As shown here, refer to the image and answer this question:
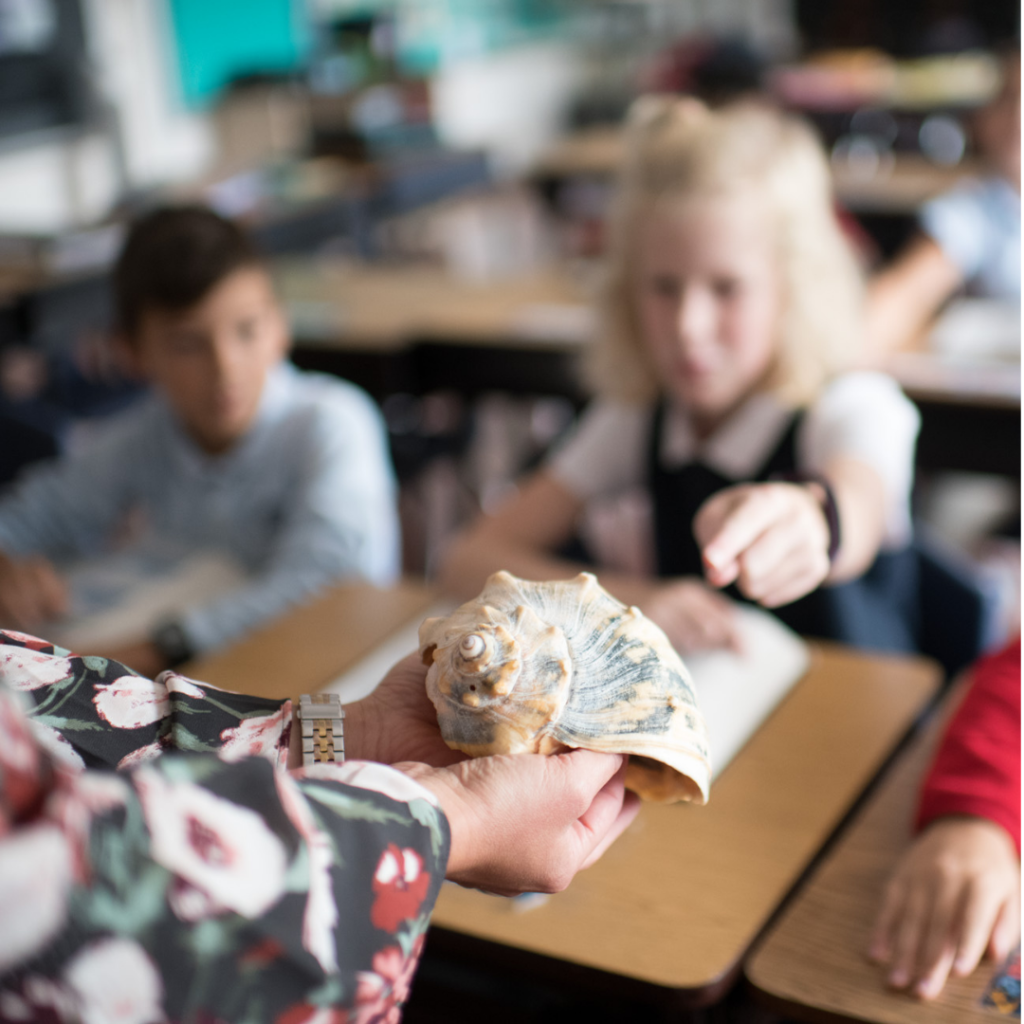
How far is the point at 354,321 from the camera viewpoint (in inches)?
98.7

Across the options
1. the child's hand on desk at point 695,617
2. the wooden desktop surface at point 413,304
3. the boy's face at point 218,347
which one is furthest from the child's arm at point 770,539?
the wooden desktop surface at point 413,304

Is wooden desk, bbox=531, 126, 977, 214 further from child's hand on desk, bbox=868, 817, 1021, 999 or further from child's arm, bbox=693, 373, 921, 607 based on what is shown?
child's hand on desk, bbox=868, 817, 1021, 999

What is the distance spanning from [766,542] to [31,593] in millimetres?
945

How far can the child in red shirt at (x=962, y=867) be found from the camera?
2.46 feet

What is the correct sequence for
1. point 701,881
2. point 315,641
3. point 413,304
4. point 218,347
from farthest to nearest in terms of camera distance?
point 413,304 → point 218,347 → point 315,641 → point 701,881

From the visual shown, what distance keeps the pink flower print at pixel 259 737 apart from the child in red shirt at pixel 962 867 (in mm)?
435

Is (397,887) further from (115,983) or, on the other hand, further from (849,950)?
(849,950)

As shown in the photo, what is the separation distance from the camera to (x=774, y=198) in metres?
1.36

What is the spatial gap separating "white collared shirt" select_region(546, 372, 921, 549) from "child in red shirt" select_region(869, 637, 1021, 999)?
430mm

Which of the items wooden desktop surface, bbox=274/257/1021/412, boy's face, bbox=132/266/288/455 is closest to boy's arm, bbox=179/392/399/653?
boy's face, bbox=132/266/288/455

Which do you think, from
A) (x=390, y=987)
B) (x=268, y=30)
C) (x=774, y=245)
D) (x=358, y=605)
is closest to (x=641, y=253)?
(x=774, y=245)

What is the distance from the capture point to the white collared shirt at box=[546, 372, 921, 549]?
4.27ft

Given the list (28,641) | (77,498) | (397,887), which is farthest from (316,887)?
(77,498)

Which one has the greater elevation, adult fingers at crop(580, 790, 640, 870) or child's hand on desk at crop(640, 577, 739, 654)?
adult fingers at crop(580, 790, 640, 870)
